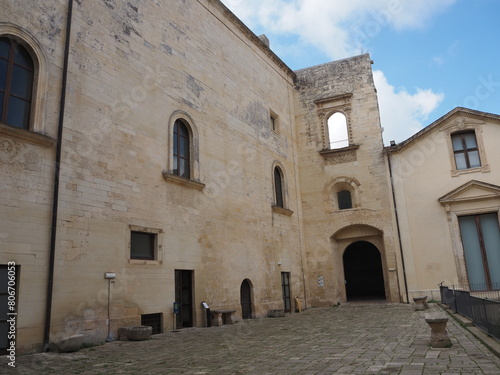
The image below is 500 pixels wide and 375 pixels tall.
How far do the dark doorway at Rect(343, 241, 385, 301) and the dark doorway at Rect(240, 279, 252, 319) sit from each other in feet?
36.0

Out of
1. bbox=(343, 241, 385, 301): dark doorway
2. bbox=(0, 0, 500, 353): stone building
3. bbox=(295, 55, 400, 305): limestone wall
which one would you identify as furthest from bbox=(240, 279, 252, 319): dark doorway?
bbox=(343, 241, 385, 301): dark doorway

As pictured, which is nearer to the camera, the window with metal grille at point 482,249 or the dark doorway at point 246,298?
the dark doorway at point 246,298

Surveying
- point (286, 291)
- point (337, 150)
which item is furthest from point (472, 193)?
point (286, 291)

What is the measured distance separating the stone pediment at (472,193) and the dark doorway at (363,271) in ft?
25.9

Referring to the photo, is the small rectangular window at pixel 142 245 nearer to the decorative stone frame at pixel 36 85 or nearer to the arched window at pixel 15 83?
the decorative stone frame at pixel 36 85

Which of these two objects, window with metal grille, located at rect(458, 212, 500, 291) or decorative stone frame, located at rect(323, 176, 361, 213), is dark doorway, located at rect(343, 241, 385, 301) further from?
window with metal grille, located at rect(458, 212, 500, 291)

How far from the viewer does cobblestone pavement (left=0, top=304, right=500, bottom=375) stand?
5.91 meters

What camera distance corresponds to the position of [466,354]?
6371 mm

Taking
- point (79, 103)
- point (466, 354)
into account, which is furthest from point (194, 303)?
point (466, 354)

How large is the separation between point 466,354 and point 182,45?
11401 mm

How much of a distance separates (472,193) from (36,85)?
51.2ft

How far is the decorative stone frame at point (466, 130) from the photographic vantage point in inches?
679

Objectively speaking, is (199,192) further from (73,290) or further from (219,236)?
(73,290)

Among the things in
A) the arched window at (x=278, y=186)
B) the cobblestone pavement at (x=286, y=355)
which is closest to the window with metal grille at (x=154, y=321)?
the cobblestone pavement at (x=286, y=355)
